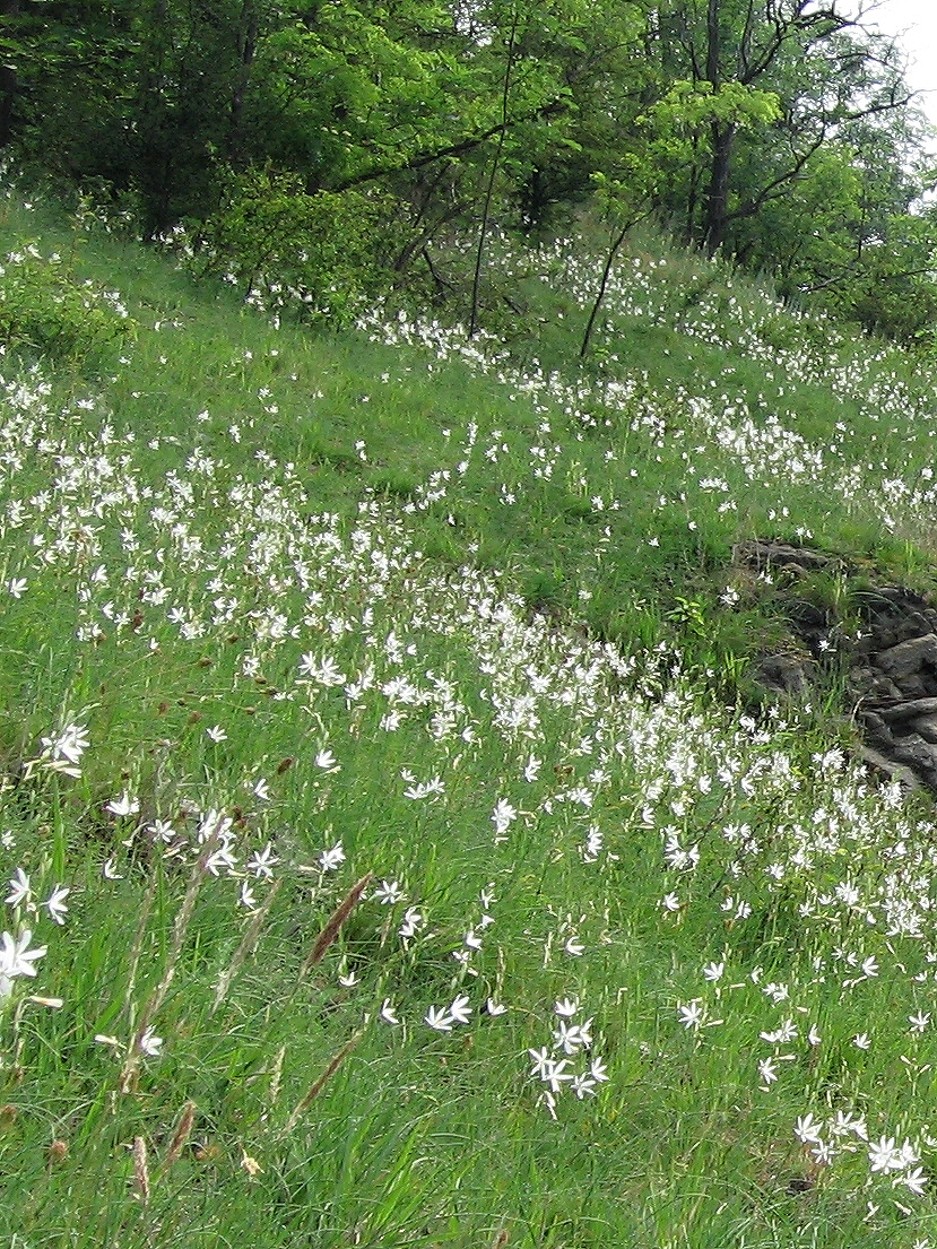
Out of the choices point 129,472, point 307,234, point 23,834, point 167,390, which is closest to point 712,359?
point 307,234

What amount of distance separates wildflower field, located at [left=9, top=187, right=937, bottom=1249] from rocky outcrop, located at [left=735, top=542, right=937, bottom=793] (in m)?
0.22

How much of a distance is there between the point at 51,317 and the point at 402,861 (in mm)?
6467

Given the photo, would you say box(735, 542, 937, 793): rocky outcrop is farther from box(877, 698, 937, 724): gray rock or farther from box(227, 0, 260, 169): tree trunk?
box(227, 0, 260, 169): tree trunk

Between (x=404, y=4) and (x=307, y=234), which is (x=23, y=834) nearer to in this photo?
(x=307, y=234)

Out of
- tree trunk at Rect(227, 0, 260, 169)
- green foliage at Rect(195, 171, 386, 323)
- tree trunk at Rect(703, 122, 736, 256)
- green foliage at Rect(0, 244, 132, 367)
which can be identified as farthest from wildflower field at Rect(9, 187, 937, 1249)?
tree trunk at Rect(703, 122, 736, 256)

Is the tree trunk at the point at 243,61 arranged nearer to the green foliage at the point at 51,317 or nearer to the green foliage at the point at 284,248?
the green foliage at the point at 284,248

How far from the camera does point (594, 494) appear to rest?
10.1 meters

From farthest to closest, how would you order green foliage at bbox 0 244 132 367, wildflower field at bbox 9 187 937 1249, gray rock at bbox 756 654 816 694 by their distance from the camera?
gray rock at bbox 756 654 816 694
green foliage at bbox 0 244 132 367
wildflower field at bbox 9 187 937 1249

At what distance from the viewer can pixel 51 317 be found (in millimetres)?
8117

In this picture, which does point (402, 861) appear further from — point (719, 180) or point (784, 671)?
point (719, 180)

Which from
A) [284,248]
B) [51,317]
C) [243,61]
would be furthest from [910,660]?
[243,61]

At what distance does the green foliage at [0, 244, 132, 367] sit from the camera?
7.95 metres

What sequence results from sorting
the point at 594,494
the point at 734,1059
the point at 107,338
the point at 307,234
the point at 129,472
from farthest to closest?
the point at 307,234, the point at 594,494, the point at 107,338, the point at 129,472, the point at 734,1059

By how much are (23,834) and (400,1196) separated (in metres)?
1.01
